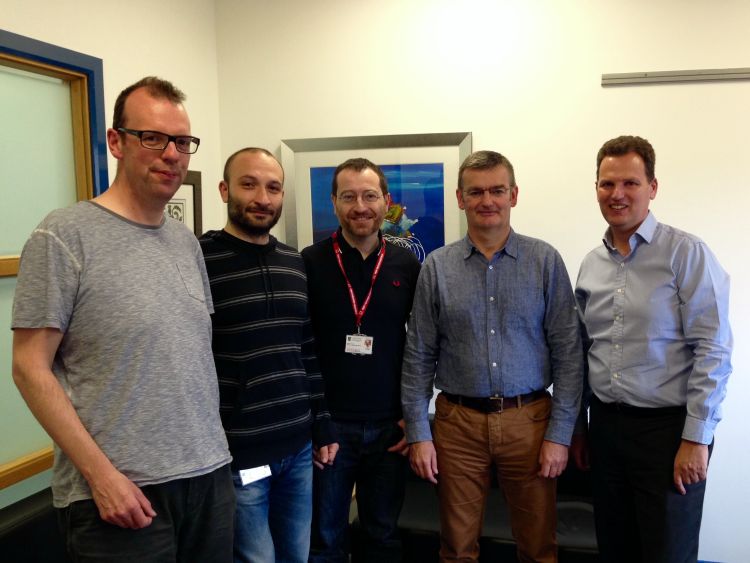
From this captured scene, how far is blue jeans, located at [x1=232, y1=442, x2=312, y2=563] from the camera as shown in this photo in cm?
171

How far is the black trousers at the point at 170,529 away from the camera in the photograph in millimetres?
1225

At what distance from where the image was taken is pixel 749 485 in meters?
2.74

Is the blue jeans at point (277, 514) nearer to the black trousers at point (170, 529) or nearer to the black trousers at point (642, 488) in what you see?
the black trousers at point (170, 529)

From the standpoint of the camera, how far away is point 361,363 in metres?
1.94

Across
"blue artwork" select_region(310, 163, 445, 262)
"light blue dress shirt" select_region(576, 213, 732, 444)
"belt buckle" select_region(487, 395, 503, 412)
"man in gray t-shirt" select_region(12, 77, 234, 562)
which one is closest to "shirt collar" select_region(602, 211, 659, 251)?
"light blue dress shirt" select_region(576, 213, 732, 444)

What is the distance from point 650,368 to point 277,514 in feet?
4.21

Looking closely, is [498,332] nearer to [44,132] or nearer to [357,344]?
[357,344]

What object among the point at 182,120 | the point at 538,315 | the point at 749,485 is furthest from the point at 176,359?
the point at 749,485

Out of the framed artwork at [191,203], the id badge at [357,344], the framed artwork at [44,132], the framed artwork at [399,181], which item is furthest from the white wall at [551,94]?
the id badge at [357,344]

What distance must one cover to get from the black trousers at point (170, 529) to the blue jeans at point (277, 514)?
210 millimetres

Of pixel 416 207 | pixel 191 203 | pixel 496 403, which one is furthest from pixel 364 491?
pixel 191 203

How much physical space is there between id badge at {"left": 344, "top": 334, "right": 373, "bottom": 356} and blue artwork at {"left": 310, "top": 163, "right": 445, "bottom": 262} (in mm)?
1087

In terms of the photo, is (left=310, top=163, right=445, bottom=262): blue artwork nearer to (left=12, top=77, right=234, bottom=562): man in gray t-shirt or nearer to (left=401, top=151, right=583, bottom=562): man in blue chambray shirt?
(left=401, top=151, right=583, bottom=562): man in blue chambray shirt

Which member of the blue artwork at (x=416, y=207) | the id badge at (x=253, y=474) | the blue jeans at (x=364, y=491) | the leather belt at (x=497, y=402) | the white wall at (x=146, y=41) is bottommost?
the blue jeans at (x=364, y=491)
